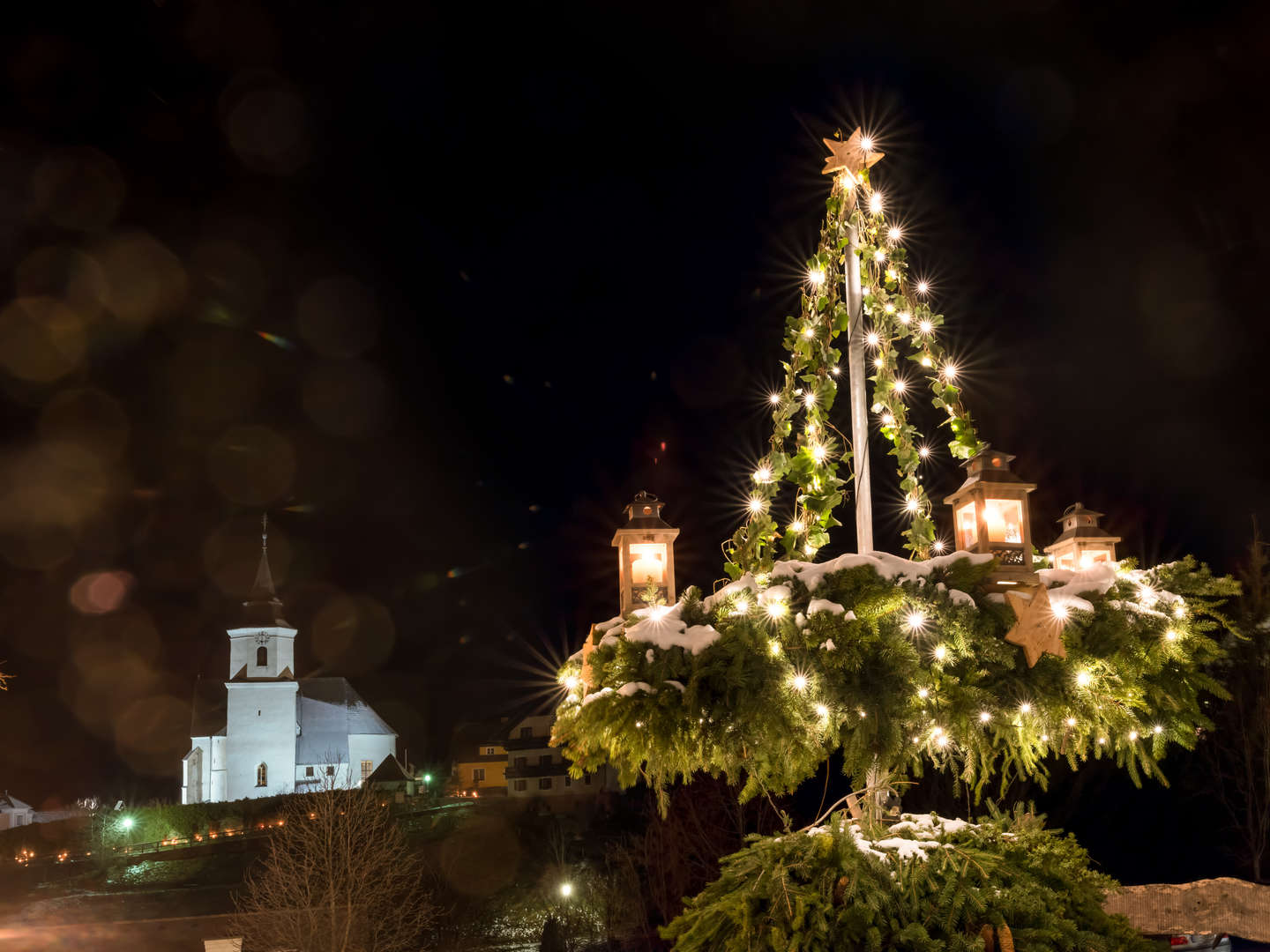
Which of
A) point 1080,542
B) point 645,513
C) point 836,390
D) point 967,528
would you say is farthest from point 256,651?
point 967,528

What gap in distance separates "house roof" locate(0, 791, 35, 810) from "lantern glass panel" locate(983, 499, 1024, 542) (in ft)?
263

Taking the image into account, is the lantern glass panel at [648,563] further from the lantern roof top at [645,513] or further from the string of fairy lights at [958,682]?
the string of fairy lights at [958,682]

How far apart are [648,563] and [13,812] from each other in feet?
264

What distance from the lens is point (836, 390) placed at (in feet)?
16.0

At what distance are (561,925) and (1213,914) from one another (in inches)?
1054

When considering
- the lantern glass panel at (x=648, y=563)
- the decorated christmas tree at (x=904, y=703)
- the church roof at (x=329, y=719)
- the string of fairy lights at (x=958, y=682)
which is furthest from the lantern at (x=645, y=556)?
the church roof at (x=329, y=719)

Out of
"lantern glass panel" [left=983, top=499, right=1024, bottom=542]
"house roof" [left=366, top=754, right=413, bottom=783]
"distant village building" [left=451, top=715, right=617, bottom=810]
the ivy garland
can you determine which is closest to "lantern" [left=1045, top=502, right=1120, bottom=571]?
the ivy garland

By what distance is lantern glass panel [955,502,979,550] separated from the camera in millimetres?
4016

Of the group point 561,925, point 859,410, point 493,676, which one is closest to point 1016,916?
point 859,410

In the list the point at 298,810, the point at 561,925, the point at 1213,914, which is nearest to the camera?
the point at 1213,914

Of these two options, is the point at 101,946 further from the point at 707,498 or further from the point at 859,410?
the point at 859,410

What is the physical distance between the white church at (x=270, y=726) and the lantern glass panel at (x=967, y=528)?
191 ft

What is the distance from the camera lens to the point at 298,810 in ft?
146

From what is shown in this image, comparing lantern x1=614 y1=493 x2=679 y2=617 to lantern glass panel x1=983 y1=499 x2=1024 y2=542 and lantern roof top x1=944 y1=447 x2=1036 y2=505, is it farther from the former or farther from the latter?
lantern glass panel x1=983 y1=499 x2=1024 y2=542
